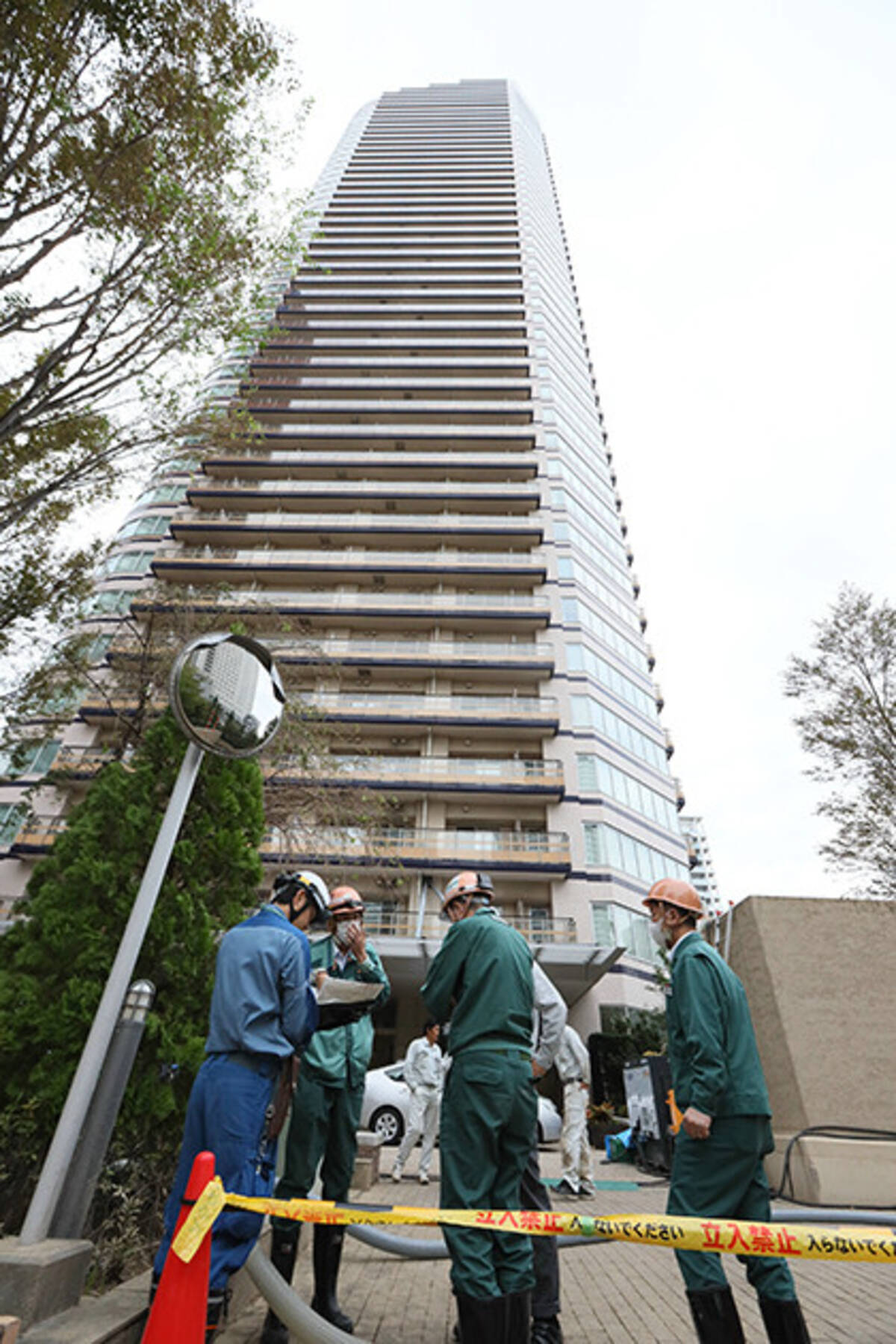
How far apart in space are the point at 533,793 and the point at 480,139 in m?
61.9

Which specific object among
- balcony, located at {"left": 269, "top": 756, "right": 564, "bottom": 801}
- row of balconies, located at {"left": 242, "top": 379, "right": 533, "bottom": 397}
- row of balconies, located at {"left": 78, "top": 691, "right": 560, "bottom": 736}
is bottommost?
balcony, located at {"left": 269, "top": 756, "right": 564, "bottom": 801}

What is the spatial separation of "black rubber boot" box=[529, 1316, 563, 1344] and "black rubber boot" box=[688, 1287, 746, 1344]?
0.66m

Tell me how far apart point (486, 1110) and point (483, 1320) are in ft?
1.75

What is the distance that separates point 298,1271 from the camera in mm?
3664

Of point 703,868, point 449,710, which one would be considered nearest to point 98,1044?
point 449,710

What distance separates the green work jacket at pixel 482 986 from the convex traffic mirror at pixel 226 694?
5.98ft

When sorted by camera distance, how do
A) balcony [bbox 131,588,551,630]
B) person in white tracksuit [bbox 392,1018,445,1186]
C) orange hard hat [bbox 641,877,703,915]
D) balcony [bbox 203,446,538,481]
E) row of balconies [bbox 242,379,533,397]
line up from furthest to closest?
row of balconies [bbox 242,379,533,397]
balcony [bbox 203,446,538,481]
balcony [bbox 131,588,551,630]
person in white tracksuit [bbox 392,1018,445,1186]
orange hard hat [bbox 641,877,703,915]

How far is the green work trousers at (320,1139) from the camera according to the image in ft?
9.61

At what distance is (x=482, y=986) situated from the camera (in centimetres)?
254

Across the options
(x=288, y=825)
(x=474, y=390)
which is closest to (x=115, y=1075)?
(x=288, y=825)

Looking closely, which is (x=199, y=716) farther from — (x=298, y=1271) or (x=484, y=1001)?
(x=298, y=1271)

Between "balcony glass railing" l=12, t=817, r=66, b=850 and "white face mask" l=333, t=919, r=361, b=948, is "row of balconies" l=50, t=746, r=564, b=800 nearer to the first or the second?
"balcony glass railing" l=12, t=817, r=66, b=850

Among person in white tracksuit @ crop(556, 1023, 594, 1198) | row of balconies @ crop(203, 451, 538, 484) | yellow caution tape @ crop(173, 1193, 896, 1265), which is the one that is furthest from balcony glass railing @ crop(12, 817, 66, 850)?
yellow caution tape @ crop(173, 1193, 896, 1265)

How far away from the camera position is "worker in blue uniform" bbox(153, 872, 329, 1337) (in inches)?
79.9
